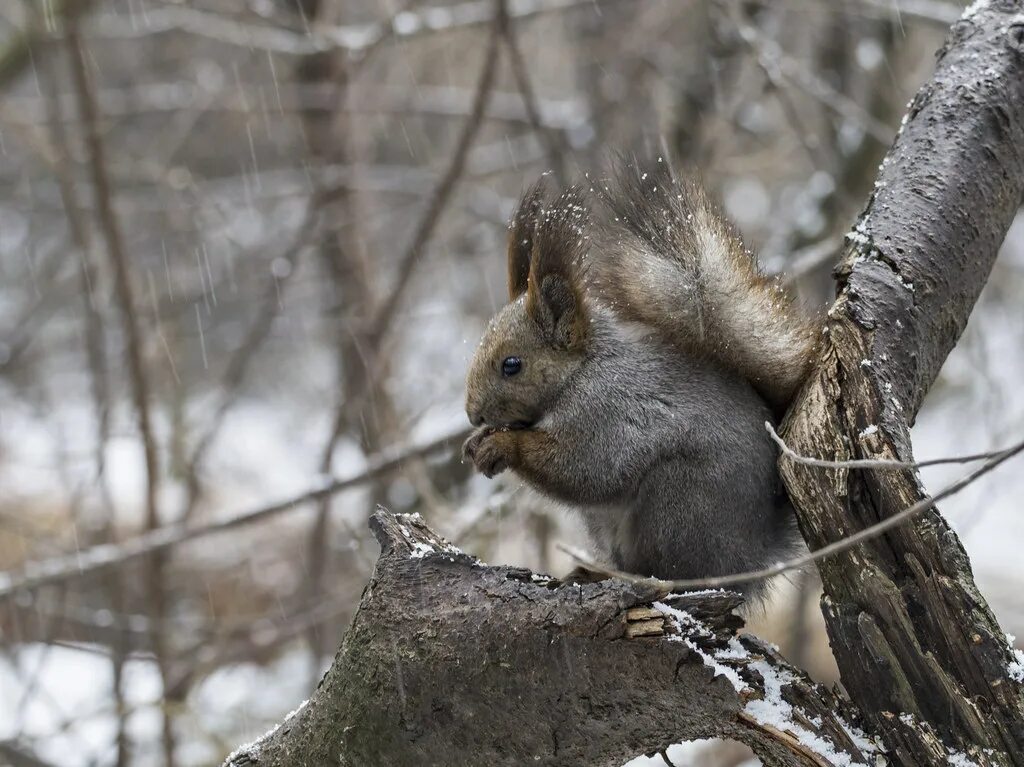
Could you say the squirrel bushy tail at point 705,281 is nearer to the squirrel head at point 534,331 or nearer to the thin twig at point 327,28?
the squirrel head at point 534,331

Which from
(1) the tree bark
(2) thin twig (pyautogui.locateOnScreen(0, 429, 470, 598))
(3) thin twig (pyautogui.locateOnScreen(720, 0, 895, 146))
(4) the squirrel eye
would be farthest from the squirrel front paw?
(3) thin twig (pyautogui.locateOnScreen(720, 0, 895, 146))

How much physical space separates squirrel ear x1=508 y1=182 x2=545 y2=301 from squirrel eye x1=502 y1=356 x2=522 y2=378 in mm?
155

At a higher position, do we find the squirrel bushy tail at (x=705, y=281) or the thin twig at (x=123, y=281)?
the thin twig at (x=123, y=281)

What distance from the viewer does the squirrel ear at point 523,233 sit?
1.70 m

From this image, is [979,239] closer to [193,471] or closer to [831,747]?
[831,747]

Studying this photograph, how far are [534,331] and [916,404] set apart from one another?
58cm

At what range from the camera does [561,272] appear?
1.67 m

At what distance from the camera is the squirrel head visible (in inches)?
65.5

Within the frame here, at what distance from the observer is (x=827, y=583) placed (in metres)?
1.29

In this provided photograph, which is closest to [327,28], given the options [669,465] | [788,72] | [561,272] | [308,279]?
[788,72]

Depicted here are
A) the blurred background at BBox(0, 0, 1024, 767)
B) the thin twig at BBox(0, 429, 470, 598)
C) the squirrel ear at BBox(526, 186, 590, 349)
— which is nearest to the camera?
the squirrel ear at BBox(526, 186, 590, 349)

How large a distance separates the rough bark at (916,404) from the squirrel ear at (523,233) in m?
0.47

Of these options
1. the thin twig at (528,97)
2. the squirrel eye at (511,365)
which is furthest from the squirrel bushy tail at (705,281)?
the thin twig at (528,97)

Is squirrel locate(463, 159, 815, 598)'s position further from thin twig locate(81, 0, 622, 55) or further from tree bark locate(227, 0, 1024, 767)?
thin twig locate(81, 0, 622, 55)
